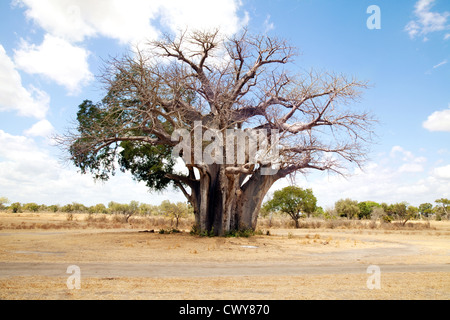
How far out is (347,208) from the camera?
171 feet

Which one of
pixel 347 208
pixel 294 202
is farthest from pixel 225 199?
pixel 347 208

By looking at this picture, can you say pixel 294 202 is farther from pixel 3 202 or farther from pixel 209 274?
pixel 3 202

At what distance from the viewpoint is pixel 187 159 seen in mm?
16219

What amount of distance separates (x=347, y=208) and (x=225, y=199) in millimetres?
40911

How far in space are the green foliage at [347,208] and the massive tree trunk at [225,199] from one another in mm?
37910

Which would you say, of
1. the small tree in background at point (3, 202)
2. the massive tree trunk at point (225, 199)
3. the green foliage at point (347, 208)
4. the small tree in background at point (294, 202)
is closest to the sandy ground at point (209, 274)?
the massive tree trunk at point (225, 199)

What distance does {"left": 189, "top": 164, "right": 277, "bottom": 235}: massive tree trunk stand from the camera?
17047 millimetres

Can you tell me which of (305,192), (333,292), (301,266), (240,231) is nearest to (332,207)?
(305,192)

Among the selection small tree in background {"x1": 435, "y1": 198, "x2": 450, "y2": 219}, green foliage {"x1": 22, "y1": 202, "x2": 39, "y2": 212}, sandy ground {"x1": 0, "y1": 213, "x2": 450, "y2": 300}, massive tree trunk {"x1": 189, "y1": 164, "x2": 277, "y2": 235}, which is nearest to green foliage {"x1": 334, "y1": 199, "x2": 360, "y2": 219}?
small tree in background {"x1": 435, "y1": 198, "x2": 450, "y2": 219}

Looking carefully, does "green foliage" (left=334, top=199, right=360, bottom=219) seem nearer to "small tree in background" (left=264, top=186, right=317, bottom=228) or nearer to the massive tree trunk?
"small tree in background" (left=264, top=186, right=317, bottom=228)

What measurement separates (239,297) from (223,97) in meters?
11.6

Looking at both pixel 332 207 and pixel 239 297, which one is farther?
pixel 332 207
